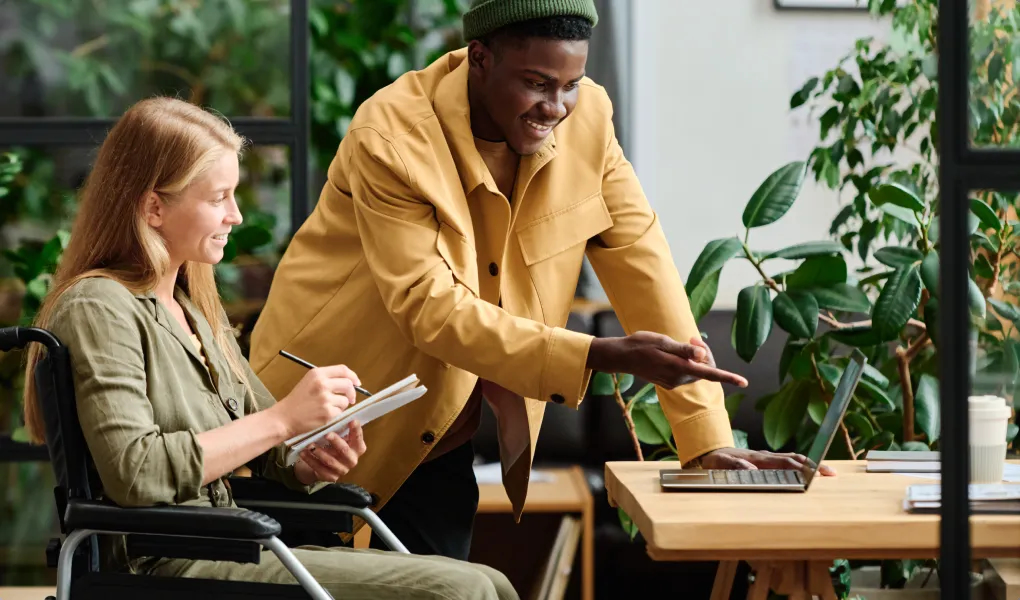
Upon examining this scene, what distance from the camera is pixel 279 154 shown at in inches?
115

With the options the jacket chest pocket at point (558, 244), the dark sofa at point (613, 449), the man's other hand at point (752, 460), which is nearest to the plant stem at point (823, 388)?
the dark sofa at point (613, 449)

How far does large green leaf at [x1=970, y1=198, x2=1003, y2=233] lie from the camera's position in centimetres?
145

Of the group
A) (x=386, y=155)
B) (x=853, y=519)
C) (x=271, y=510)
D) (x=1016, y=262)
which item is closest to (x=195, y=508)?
(x=271, y=510)

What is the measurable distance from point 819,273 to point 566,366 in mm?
1183

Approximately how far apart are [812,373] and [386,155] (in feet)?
4.57

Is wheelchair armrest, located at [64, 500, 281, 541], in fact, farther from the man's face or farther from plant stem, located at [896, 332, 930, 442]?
plant stem, located at [896, 332, 930, 442]

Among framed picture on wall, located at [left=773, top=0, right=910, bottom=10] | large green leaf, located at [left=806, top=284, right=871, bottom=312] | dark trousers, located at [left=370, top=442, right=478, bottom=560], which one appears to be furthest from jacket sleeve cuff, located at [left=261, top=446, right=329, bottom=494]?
framed picture on wall, located at [left=773, top=0, right=910, bottom=10]

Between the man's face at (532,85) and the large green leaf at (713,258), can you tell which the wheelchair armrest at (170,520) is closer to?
the man's face at (532,85)

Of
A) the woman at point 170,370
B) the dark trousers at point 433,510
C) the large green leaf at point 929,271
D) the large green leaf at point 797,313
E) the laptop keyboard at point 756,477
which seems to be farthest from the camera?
the large green leaf at point 797,313

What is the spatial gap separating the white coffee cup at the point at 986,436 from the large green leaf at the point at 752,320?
1.25 meters

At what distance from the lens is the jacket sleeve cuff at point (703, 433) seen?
199cm

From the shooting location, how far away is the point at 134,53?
9.53 ft

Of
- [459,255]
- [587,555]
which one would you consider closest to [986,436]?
[459,255]

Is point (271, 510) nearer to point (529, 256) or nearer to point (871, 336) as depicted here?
point (529, 256)
